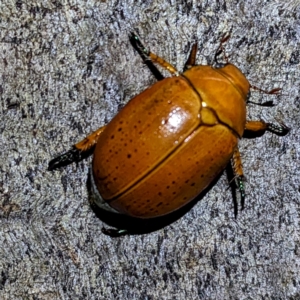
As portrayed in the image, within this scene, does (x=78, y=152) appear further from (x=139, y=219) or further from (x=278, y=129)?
(x=278, y=129)

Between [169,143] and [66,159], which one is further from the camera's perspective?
[66,159]

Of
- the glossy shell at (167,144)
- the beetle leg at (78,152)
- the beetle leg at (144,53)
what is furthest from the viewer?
the beetle leg at (144,53)

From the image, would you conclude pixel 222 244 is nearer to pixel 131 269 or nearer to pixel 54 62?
pixel 131 269

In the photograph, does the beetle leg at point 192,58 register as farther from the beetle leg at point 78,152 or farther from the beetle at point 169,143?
the beetle leg at point 78,152

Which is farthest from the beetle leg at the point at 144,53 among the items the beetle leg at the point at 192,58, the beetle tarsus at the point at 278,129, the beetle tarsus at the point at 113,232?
the beetle tarsus at the point at 113,232

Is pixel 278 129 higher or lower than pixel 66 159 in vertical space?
higher

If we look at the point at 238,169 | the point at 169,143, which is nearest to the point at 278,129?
the point at 238,169
